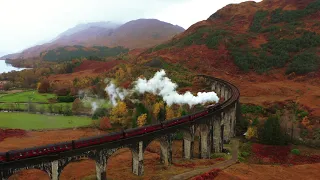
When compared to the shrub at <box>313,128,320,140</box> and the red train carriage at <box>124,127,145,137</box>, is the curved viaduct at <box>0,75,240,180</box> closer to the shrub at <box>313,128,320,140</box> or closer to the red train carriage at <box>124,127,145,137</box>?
the red train carriage at <box>124,127,145,137</box>

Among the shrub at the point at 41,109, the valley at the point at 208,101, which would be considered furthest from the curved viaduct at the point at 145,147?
the shrub at the point at 41,109

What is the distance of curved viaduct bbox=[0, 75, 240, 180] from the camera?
87.4 ft

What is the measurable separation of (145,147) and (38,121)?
131 feet

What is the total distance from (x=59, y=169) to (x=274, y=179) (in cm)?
2419

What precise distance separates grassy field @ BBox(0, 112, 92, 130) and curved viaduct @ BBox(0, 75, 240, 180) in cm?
2965

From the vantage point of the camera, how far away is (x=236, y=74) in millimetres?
98812

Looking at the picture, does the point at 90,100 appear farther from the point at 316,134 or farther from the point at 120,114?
the point at 316,134

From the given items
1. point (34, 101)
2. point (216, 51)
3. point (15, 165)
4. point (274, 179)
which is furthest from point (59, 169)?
point (216, 51)

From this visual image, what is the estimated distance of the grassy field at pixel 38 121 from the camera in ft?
200

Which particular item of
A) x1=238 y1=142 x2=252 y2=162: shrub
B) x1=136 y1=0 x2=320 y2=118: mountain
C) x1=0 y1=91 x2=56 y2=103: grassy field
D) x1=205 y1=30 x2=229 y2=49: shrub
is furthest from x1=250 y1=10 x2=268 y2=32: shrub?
x1=0 y1=91 x2=56 y2=103: grassy field

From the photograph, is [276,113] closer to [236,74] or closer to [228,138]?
[228,138]

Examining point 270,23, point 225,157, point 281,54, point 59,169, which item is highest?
point 270,23

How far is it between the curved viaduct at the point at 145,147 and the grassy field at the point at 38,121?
29.7 m

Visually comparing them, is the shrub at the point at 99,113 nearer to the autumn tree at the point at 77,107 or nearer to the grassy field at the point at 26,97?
the autumn tree at the point at 77,107
